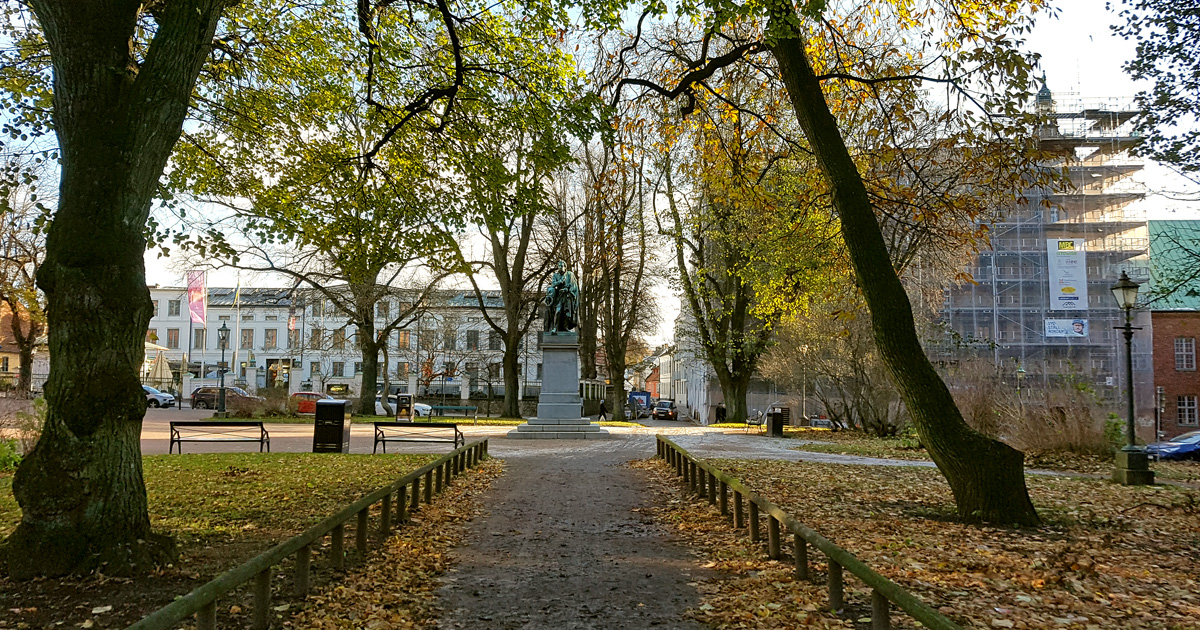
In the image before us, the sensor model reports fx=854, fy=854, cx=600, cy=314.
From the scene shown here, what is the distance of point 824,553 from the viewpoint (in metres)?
5.58

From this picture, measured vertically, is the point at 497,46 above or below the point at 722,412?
above

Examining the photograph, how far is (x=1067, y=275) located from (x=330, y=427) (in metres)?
37.5

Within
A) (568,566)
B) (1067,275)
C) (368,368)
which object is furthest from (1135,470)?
(1067,275)

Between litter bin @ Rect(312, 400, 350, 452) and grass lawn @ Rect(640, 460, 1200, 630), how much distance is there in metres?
8.16

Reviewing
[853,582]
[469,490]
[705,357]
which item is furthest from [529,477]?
[705,357]

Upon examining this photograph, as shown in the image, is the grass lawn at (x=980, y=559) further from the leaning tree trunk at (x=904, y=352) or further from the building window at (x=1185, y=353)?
the building window at (x=1185, y=353)

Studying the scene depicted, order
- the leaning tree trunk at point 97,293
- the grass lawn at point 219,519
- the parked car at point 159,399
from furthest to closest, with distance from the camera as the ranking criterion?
the parked car at point 159,399, the leaning tree trunk at point 97,293, the grass lawn at point 219,519

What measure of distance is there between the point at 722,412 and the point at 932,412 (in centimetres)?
3371

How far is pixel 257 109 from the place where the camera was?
40.0 ft

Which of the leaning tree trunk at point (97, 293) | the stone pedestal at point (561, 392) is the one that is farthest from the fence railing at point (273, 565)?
the stone pedestal at point (561, 392)

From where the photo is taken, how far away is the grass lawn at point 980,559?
5438 millimetres

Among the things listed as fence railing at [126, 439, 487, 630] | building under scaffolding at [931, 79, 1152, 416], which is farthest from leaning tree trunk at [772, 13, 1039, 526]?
building under scaffolding at [931, 79, 1152, 416]

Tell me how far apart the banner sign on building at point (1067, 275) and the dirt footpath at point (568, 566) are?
36.2 m

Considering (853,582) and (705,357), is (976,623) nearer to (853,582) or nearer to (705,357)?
(853,582)
